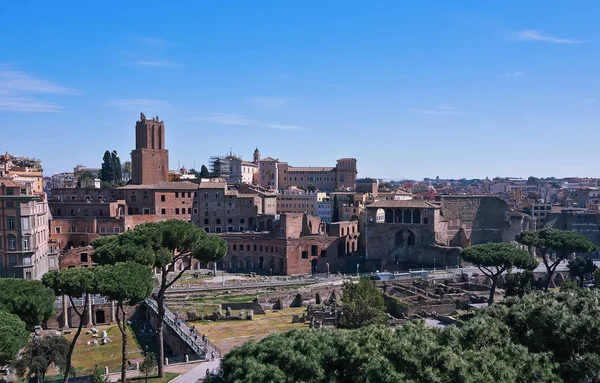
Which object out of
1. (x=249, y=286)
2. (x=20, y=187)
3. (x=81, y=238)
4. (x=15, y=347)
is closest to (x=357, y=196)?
(x=249, y=286)

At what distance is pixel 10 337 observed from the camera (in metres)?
19.3

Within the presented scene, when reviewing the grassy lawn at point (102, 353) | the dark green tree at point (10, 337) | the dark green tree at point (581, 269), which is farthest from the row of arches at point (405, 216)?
the dark green tree at point (10, 337)

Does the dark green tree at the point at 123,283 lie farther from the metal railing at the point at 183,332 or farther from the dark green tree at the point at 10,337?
the metal railing at the point at 183,332

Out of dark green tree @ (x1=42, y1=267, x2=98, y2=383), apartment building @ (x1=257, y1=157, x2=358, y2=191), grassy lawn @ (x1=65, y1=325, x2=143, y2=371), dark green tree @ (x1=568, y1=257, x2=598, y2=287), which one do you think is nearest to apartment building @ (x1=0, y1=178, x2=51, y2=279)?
grassy lawn @ (x1=65, y1=325, x2=143, y2=371)

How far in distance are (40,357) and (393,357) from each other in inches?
747

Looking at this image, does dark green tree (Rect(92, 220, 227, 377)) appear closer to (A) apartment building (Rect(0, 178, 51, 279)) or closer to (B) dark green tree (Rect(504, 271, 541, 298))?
Answer: (A) apartment building (Rect(0, 178, 51, 279))

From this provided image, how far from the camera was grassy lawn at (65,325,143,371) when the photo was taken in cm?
3200

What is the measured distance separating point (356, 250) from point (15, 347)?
187 ft

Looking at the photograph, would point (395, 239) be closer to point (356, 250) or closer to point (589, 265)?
point (356, 250)

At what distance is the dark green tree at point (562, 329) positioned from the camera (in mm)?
15086

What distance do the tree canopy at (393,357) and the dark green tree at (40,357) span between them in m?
13.3

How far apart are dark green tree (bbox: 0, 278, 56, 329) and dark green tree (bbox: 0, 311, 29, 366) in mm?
2905

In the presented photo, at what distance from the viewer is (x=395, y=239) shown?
6719cm

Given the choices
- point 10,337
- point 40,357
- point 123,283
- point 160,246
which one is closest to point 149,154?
point 160,246
